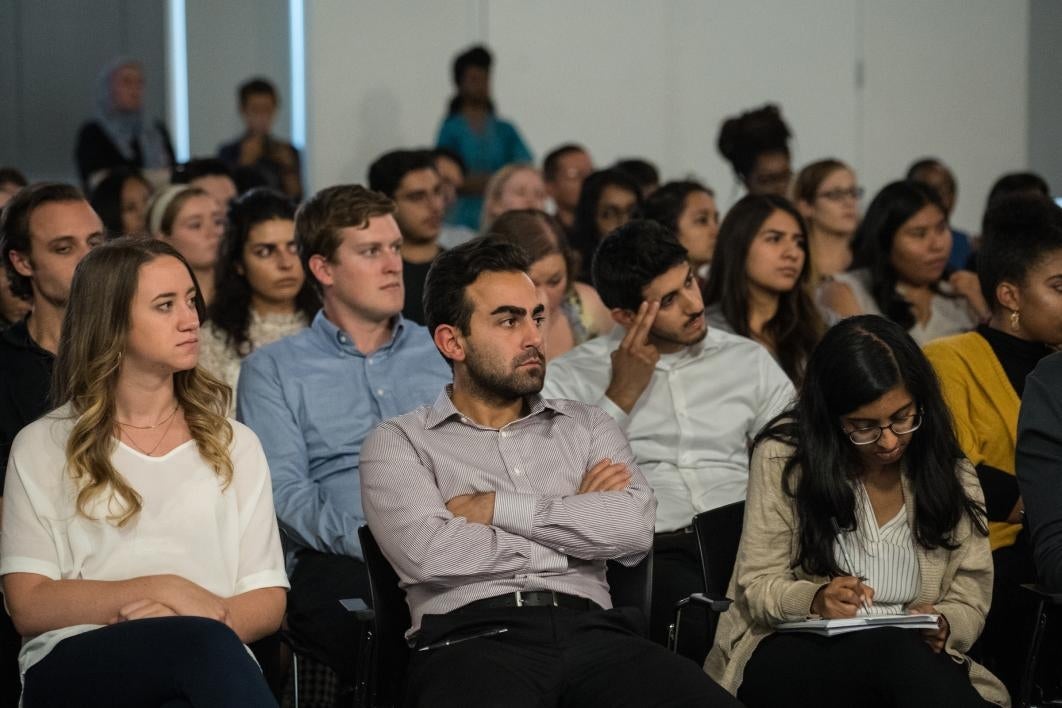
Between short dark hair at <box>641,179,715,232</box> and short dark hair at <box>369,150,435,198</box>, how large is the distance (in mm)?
864

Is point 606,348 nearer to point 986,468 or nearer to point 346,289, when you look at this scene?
point 346,289

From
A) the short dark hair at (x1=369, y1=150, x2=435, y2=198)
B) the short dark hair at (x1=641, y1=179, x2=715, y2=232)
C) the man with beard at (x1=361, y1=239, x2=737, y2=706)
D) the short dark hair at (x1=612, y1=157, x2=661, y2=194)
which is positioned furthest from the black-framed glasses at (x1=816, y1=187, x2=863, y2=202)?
the man with beard at (x1=361, y1=239, x2=737, y2=706)

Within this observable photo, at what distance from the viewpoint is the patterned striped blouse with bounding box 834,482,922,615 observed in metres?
2.86

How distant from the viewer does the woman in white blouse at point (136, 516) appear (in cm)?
249

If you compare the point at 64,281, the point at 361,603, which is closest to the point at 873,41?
the point at 64,281

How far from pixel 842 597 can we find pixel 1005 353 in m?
1.16

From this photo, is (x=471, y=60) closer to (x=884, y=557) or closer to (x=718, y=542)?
(x=718, y=542)

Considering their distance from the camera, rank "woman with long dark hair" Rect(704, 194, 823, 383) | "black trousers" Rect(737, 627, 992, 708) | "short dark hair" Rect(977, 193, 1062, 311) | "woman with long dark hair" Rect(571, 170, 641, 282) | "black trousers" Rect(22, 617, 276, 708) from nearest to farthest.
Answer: "black trousers" Rect(22, 617, 276, 708), "black trousers" Rect(737, 627, 992, 708), "short dark hair" Rect(977, 193, 1062, 311), "woman with long dark hair" Rect(704, 194, 823, 383), "woman with long dark hair" Rect(571, 170, 641, 282)

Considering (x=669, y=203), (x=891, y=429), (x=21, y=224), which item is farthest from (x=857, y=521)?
(x=669, y=203)

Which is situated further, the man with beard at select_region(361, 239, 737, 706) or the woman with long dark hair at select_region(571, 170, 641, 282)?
the woman with long dark hair at select_region(571, 170, 641, 282)

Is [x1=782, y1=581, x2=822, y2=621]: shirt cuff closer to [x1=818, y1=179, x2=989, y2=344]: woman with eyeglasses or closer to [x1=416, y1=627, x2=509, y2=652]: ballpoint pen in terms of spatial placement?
[x1=416, y1=627, x2=509, y2=652]: ballpoint pen

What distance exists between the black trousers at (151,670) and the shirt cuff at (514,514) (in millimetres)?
597

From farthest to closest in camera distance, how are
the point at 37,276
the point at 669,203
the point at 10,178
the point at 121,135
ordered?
the point at 121,135 < the point at 10,178 < the point at 669,203 < the point at 37,276

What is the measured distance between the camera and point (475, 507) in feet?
9.45
